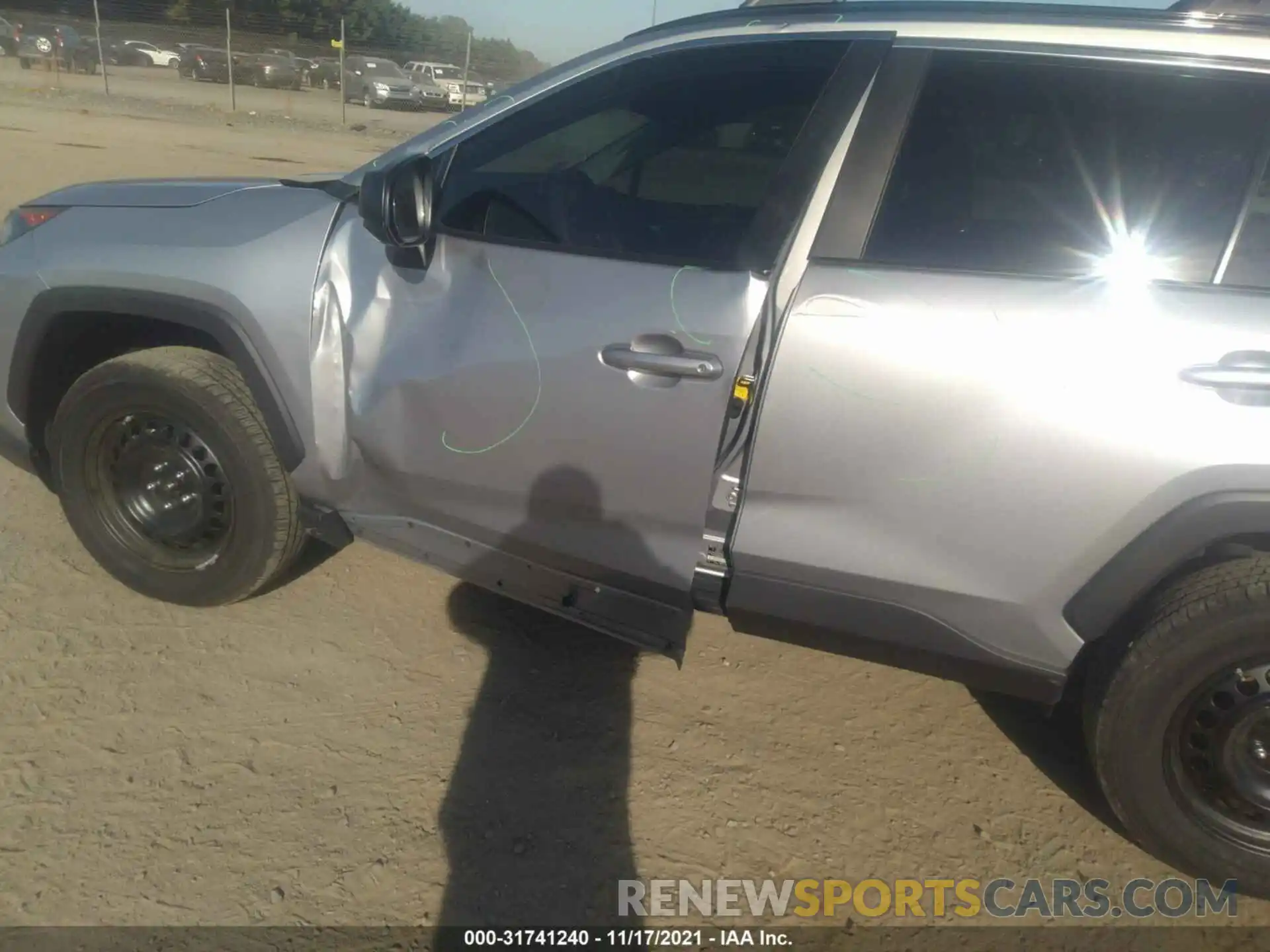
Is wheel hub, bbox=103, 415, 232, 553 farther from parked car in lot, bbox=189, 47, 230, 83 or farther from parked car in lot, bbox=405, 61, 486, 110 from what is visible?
parked car in lot, bbox=189, 47, 230, 83

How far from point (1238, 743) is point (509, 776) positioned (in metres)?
1.83

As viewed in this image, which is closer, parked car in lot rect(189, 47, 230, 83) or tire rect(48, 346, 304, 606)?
tire rect(48, 346, 304, 606)

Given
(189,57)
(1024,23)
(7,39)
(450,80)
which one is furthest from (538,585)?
(7,39)

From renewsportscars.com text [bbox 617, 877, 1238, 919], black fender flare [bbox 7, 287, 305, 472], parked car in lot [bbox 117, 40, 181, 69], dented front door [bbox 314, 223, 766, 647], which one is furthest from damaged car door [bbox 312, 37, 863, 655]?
parked car in lot [bbox 117, 40, 181, 69]

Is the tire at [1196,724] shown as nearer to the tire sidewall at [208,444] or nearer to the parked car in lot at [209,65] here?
the tire sidewall at [208,444]

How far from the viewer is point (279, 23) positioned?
91.4ft

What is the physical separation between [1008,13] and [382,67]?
27191 millimetres

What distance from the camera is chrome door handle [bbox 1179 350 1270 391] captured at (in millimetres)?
1917

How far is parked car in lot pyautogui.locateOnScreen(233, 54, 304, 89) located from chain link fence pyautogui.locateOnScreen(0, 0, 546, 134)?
27mm

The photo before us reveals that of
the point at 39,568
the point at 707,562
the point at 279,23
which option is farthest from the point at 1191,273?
the point at 279,23

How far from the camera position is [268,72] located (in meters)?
26.9

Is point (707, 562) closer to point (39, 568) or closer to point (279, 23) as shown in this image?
point (39, 568)

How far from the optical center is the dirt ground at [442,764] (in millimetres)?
2164

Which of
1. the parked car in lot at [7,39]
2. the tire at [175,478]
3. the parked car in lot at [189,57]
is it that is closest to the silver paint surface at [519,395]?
the tire at [175,478]
